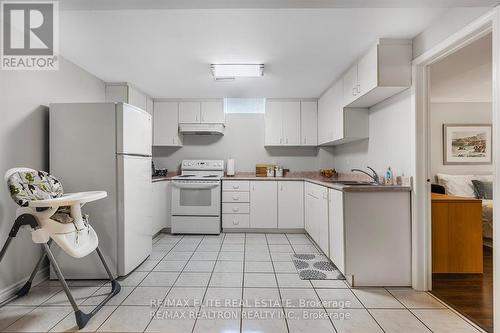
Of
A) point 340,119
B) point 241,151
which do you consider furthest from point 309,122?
point 241,151

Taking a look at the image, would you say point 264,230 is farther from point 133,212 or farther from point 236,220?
point 133,212

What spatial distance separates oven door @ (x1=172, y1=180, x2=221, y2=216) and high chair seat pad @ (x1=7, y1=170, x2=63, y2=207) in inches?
75.2

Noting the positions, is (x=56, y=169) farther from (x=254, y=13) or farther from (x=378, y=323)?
(x=378, y=323)

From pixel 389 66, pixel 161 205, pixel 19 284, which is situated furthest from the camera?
pixel 161 205

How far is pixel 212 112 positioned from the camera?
4293 millimetres

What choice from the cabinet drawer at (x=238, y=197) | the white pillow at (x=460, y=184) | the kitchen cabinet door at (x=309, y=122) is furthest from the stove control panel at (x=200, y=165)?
the white pillow at (x=460, y=184)

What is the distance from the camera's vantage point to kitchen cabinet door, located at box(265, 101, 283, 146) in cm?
430

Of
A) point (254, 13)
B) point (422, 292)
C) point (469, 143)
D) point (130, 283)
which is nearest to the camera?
point (254, 13)

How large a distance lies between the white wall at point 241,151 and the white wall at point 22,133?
7.05ft

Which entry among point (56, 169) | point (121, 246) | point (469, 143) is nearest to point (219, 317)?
point (121, 246)

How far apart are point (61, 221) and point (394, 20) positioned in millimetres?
2990

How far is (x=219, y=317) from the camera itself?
1794 millimetres

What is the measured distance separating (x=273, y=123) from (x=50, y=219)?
3.33 m

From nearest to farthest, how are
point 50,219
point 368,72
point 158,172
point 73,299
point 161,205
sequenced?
point 73,299
point 50,219
point 368,72
point 161,205
point 158,172
